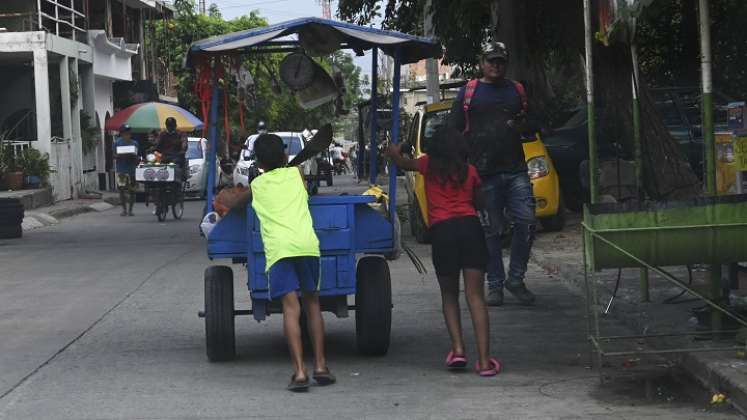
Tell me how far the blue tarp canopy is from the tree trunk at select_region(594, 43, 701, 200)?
322 centimetres

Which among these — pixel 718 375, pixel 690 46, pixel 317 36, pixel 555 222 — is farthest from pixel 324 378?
pixel 690 46

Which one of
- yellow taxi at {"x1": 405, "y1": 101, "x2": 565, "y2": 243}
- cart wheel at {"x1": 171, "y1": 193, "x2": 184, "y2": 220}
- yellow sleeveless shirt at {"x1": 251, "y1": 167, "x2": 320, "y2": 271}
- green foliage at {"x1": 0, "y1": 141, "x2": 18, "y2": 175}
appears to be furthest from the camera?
green foliage at {"x1": 0, "y1": 141, "x2": 18, "y2": 175}

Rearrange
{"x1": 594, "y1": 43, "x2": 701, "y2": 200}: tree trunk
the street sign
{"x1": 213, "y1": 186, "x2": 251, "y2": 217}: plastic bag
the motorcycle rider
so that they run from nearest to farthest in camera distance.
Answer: {"x1": 213, "y1": 186, "x2": 251, "y2": 217}: plastic bag < the street sign < {"x1": 594, "y1": 43, "x2": 701, "y2": 200}: tree trunk < the motorcycle rider

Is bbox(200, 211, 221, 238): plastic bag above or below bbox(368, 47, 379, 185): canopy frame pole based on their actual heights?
below

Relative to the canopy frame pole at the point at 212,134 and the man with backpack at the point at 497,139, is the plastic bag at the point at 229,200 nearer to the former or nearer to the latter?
the canopy frame pole at the point at 212,134

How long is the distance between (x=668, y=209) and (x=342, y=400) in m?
2.13

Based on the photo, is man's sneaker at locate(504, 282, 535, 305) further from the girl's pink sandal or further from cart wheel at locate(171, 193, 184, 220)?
cart wheel at locate(171, 193, 184, 220)

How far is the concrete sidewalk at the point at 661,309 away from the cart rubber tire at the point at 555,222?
911 millimetres

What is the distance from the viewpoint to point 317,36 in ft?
27.8

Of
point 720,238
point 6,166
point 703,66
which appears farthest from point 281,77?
point 6,166

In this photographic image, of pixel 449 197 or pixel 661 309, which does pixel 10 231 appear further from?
pixel 449 197

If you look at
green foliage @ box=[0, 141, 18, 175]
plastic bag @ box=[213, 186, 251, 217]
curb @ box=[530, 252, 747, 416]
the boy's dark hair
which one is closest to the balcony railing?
green foliage @ box=[0, 141, 18, 175]

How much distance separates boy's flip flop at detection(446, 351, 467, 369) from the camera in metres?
7.54

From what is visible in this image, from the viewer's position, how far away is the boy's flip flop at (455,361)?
7.54m
